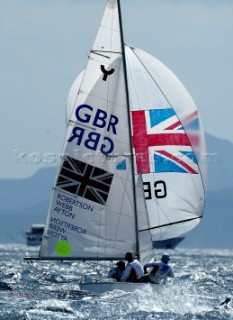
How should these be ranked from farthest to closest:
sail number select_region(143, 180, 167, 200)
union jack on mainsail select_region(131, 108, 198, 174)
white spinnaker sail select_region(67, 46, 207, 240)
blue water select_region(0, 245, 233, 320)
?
union jack on mainsail select_region(131, 108, 198, 174) < sail number select_region(143, 180, 167, 200) < white spinnaker sail select_region(67, 46, 207, 240) < blue water select_region(0, 245, 233, 320)

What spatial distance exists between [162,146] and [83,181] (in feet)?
12.3

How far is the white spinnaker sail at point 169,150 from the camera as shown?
35.0m

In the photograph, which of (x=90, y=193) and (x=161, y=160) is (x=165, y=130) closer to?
(x=161, y=160)

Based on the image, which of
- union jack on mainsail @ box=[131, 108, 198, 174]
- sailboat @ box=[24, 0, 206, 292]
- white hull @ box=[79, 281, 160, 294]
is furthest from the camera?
union jack on mainsail @ box=[131, 108, 198, 174]

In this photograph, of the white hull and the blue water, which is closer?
the blue water

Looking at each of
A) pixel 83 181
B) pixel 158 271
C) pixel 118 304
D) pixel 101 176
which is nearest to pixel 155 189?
pixel 101 176

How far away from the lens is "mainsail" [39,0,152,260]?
107ft

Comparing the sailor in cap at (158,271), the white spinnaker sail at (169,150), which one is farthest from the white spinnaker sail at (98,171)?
the white spinnaker sail at (169,150)

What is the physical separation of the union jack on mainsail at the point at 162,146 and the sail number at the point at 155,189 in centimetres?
40

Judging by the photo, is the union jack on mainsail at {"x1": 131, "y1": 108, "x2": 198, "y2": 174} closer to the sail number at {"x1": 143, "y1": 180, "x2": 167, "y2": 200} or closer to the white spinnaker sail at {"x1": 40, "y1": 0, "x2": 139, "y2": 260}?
the sail number at {"x1": 143, "y1": 180, "x2": 167, "y2": 200}

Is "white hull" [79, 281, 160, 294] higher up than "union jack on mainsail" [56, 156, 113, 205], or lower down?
lower down

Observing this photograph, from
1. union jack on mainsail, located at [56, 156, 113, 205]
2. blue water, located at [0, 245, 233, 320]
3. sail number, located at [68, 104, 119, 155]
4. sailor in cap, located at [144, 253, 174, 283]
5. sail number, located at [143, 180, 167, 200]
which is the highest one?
sail number, located at [68, 104, 119, 155]

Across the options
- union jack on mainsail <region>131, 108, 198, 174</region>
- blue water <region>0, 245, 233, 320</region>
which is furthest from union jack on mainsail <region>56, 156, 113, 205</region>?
union jack on mainsail <region>131, 108, 198, 174</region>

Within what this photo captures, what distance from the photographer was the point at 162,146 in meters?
35.5
